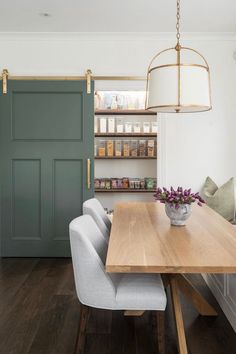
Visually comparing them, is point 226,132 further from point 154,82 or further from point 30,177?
point 30,177

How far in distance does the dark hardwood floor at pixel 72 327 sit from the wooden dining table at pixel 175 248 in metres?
0.25

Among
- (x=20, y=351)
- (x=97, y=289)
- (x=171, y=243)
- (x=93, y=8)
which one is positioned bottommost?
(x=20, y=351)

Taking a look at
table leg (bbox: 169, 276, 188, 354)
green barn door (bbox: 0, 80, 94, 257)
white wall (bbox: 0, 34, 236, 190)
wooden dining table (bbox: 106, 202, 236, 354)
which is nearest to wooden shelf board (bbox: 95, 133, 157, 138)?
white wall (bbox: 0, 34, 236, 190)

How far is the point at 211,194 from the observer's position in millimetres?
4102

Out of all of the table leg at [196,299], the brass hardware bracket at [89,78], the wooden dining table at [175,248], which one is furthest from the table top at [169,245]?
the brass hardware bracket at [89,78]

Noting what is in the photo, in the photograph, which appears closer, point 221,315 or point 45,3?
point 221,315

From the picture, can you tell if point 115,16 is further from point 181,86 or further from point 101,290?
point 101,290

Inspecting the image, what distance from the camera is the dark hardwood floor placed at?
7.19 feet

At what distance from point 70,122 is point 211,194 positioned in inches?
74.1

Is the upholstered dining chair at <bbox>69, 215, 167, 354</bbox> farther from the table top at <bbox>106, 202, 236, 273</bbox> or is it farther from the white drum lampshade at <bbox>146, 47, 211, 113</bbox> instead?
the white drum lampshade at <bbox>146, 47, 211, 113</bbox>

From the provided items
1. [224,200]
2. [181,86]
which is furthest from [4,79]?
[224,200]

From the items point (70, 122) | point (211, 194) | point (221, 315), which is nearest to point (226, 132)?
point (211, 194)

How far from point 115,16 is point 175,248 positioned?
2.72m

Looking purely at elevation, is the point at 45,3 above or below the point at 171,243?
above
